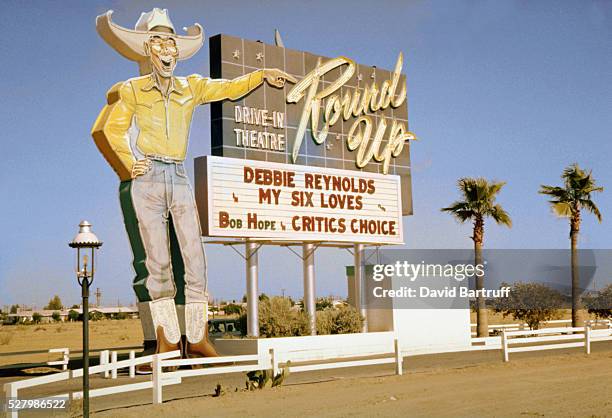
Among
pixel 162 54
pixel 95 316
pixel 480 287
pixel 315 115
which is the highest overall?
pixel 162 54

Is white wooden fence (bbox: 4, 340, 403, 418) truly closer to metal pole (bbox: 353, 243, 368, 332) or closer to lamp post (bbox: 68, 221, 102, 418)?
lamp post (bbox: 68, 221, 102, 418)

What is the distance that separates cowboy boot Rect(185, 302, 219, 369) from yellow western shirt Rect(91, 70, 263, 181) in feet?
15.6

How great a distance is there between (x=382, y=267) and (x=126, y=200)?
14.5m

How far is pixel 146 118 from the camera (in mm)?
26969

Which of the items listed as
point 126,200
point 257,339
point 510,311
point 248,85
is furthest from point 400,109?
point 510,311

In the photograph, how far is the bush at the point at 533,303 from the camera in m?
50.6

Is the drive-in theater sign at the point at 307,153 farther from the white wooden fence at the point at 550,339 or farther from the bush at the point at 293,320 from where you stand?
the white wooden fence at the point at 550,339

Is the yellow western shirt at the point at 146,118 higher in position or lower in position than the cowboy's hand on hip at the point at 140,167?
higher

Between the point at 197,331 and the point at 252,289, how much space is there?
4238 millimetres

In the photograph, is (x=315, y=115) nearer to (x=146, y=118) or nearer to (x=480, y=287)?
(x=146, y=118)

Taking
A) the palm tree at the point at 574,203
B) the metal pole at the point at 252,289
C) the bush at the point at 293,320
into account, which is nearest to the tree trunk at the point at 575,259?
the palm tree at the point at 574,203

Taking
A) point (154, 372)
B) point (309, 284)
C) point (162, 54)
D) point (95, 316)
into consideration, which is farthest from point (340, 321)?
point (95, 316)

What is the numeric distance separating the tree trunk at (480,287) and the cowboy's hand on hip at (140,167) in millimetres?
21399

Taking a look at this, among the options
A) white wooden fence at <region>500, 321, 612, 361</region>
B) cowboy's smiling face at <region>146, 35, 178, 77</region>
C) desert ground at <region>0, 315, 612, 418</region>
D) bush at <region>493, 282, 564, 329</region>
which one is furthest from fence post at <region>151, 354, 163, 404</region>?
bush at <region>493, 282, 564, 329</region>
